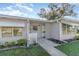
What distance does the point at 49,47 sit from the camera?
9234 mm

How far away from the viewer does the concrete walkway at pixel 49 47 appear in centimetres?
907

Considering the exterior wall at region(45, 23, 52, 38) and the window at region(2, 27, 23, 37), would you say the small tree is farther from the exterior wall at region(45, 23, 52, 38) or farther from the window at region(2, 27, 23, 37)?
the window at region(2, 27, 23, 37)

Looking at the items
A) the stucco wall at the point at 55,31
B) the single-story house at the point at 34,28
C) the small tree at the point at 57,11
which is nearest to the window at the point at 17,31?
the single-story house at the point at 34,28

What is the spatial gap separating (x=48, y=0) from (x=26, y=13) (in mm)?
893

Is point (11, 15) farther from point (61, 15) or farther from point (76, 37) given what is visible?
point (76, 37)

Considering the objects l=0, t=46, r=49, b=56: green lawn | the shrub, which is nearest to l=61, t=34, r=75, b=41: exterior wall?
l=0, t=46, r=49, b=56: green lawn

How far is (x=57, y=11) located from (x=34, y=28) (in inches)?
39.2

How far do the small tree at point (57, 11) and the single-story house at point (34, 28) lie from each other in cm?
17

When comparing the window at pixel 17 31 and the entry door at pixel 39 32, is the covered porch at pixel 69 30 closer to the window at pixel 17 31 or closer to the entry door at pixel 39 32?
the entry door at pixel 39 32

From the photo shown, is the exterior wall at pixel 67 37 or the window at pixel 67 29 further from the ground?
the window at pixel 67 29

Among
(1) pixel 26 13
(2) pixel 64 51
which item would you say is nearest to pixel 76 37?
(2) pixel 64 51

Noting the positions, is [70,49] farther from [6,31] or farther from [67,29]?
[6,31]

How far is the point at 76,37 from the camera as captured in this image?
9.22 metres

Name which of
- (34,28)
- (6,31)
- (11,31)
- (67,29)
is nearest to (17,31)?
(11,31)
